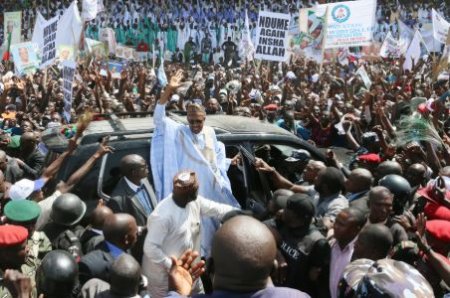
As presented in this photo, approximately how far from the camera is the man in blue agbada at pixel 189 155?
188 inches

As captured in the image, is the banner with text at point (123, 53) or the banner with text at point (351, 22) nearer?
the banner with text at point (351, 22)

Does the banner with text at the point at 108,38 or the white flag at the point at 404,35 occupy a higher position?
the white flag at the point at 404,35

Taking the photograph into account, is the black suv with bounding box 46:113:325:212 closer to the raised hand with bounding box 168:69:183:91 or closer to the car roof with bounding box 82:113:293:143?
the car roof with bounding box 82:113:293:143

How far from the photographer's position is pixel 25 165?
607 centimetres

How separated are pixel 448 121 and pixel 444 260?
5.22m

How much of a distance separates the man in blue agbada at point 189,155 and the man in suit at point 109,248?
1.19m

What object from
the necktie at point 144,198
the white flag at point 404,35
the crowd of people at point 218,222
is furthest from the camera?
the white flag at point 404,35

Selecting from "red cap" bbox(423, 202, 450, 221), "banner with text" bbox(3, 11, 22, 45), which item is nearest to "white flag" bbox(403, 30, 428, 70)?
"banner with text" bbox(3, 11, 22, 45)

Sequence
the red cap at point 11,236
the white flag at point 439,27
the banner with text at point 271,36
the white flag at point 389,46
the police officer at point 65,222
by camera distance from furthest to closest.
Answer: the white flag at point 389,46, the white flag at point 439,27, the banner with text at point 271,36, the police officer at point 65,222, the red cap at point 11,236

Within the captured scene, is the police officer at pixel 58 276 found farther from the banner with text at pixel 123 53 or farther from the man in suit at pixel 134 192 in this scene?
the banner with text at pixel 123 53

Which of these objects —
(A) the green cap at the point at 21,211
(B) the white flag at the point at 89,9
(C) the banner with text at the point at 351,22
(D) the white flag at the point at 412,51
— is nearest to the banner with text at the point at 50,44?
(B) the white flag at the point at 89,9

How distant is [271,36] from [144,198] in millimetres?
7174

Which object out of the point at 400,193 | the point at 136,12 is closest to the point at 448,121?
the point at 400,193

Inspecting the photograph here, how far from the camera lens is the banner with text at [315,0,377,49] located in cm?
1195
